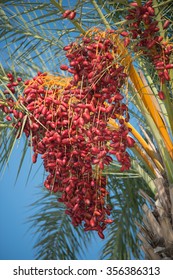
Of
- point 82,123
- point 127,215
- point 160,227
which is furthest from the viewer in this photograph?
point 127,215

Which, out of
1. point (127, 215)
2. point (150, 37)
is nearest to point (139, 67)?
point (150, 37)

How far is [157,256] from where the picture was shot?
285cm

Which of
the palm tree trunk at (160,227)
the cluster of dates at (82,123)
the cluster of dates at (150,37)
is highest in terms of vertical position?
the cluster of dates at (150,37)

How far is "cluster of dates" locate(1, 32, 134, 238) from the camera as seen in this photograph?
88.9 inches

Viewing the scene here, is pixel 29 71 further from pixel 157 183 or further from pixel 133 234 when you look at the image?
pixel 133 234

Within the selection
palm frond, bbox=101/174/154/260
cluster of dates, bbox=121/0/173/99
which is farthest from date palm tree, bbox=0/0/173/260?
palm frond, bbox=101/174/154/260

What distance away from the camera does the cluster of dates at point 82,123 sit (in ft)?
Result: 7.41

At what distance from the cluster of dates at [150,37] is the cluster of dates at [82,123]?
121 mm

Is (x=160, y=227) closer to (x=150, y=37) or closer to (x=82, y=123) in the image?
(x=82, y=123)

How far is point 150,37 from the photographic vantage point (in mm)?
2238

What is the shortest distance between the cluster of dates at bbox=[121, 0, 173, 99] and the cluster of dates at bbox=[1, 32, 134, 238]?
0.40ft

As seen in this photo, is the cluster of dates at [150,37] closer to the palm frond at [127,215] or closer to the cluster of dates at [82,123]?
the cluster of dates at [82,123]

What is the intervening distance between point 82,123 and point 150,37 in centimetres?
45

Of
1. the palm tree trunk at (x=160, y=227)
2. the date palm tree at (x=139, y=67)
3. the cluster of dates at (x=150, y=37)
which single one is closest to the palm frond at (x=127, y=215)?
the date palm tree at (x=139, y=67)
